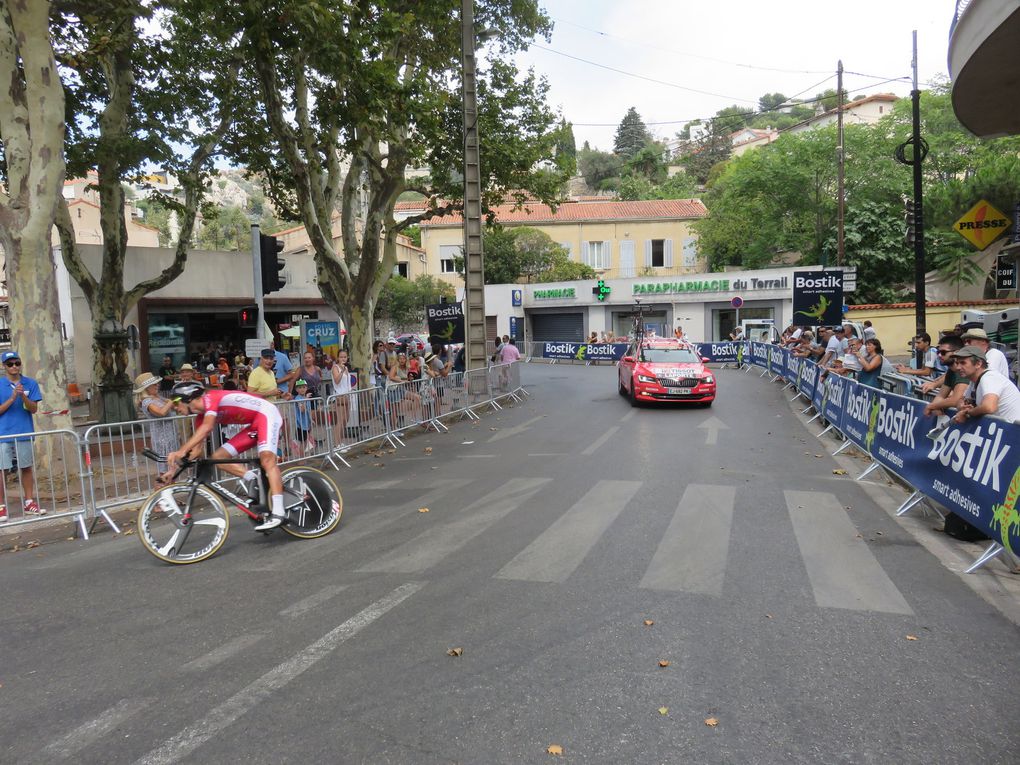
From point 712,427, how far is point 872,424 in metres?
4.11

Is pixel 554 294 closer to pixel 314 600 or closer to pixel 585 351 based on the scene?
A: pixel 585 351

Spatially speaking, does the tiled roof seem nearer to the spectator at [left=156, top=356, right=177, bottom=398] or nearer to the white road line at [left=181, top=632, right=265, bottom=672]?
the spectator at [left=156, top=356, right=177, bottom=398]

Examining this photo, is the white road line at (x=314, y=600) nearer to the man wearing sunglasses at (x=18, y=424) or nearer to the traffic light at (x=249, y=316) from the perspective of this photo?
the man wearing sunglasses at (x=18, y=424)

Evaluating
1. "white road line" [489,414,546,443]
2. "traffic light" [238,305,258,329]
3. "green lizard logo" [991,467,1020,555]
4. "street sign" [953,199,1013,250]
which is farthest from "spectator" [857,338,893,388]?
"traffic light" [238,305,258,329]

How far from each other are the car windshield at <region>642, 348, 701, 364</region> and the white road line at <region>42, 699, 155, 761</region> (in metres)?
14.6

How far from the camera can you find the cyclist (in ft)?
20.6

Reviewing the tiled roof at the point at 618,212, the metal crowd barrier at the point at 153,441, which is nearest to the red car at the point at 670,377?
the metal crowd barrier at the point at 153,441

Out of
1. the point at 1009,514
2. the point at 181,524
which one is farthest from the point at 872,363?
the point at 181,524

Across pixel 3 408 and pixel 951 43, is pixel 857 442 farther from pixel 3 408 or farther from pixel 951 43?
pixel 3 408

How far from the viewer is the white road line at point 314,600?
15.7 feet

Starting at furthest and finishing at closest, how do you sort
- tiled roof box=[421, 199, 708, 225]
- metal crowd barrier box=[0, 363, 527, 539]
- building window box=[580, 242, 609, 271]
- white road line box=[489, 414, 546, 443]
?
building window box=[580, 242, 609, 271] < tiled roof box=[421, 199, 708, 225] < white road line box=[489, 414, 546, 443] < metal crowd barrier box=[0, 363, 527, 539]

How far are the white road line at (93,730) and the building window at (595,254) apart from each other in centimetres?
4596

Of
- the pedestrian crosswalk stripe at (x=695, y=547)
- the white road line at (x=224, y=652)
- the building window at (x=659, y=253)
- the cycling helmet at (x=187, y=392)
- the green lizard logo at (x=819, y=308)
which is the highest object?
the building window at (x=659, y=253)

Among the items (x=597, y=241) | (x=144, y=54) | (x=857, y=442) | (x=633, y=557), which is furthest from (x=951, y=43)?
(x=597, y=241)
